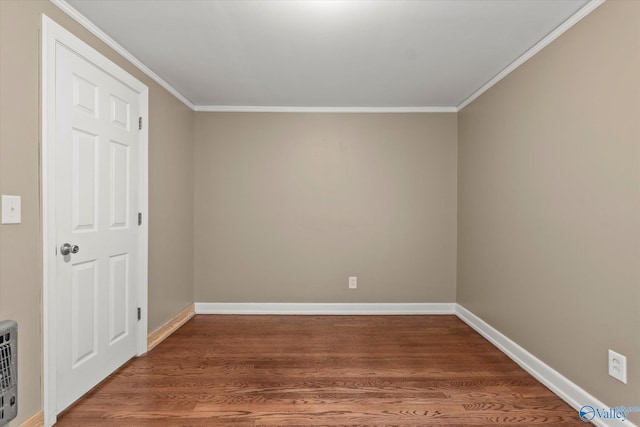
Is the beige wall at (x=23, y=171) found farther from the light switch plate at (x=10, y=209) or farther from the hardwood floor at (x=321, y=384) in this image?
the hardwood floor at (x=321, y=384)

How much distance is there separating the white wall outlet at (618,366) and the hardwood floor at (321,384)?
36 centimetres

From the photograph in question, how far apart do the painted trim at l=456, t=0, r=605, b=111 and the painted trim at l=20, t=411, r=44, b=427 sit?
378cm

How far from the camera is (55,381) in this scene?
193 cm

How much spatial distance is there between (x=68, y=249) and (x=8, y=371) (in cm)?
69

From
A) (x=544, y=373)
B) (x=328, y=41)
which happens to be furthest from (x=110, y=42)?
(x=544, y=373)

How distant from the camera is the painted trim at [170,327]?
9.86ft

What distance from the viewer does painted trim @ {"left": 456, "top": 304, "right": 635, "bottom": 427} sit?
6.40 feet

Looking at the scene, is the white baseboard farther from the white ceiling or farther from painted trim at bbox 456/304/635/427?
the white ceiling

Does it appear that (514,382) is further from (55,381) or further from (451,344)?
(55,381)

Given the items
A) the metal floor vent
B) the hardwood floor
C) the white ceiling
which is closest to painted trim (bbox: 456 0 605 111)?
the white ceiling

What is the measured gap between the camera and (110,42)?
242 cm

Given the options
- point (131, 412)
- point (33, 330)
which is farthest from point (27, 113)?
point (131, 412)

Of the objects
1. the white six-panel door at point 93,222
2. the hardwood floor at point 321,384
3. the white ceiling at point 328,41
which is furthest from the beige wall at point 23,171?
the hardwood floor at point 321,384

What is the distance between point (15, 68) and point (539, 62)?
3.18 m
